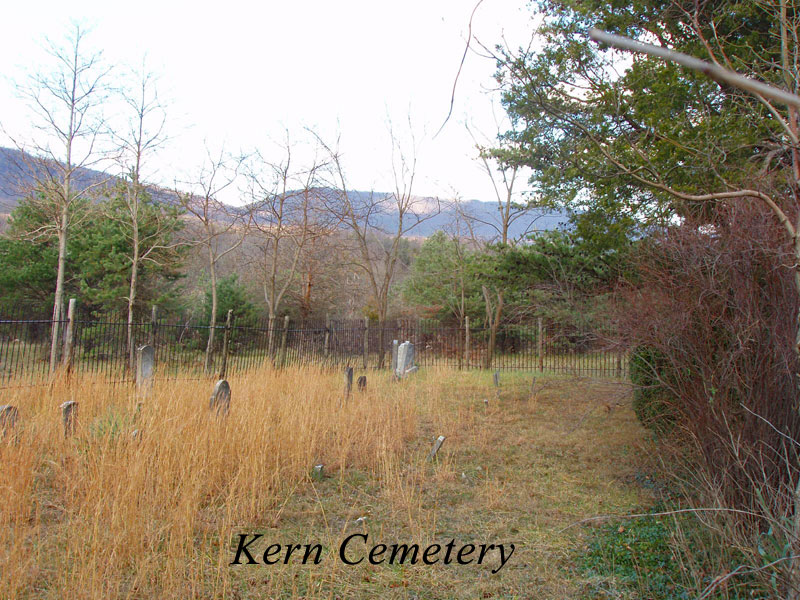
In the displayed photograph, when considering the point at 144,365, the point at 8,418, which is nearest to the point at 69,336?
the point at 144,365

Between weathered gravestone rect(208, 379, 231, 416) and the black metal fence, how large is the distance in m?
3.65

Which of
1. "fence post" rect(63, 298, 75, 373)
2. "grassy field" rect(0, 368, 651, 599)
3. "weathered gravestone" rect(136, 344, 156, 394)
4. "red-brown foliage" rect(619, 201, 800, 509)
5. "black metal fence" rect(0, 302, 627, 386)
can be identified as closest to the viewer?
"grassy field" rect(0, 368, 651, 599)

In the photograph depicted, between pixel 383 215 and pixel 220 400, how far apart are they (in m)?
15.5

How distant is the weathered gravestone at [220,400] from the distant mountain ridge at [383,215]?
22.6ft

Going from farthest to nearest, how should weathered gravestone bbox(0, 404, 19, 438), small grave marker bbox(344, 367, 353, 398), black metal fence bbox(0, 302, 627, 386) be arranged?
black metal fence bbox(0, 302, 627, 386), small grave marker bbox(344, 367, 353, 398), weathered gravestone bbox(0, 404, 19, 438)

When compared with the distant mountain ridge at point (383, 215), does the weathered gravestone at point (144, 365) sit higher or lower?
lower

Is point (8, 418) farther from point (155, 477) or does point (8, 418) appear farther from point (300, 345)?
point (300, 345)

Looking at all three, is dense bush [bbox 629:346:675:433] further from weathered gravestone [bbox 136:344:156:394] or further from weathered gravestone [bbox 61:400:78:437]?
Result: weathered gravestone [bbox 136:344:156:394]

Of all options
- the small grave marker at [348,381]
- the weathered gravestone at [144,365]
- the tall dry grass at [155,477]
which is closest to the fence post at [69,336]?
the tall dry grass at [155,477]

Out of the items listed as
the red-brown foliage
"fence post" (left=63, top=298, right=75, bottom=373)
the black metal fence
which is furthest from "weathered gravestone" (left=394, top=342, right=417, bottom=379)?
the red-brown foliage

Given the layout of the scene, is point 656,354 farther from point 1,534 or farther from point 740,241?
point 1,534

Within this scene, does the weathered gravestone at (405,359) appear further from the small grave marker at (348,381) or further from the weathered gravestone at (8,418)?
the weathered gravestone at (8,418)

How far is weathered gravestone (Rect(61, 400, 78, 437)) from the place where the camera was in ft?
18.5

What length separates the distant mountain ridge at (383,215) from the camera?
38.0 ft
